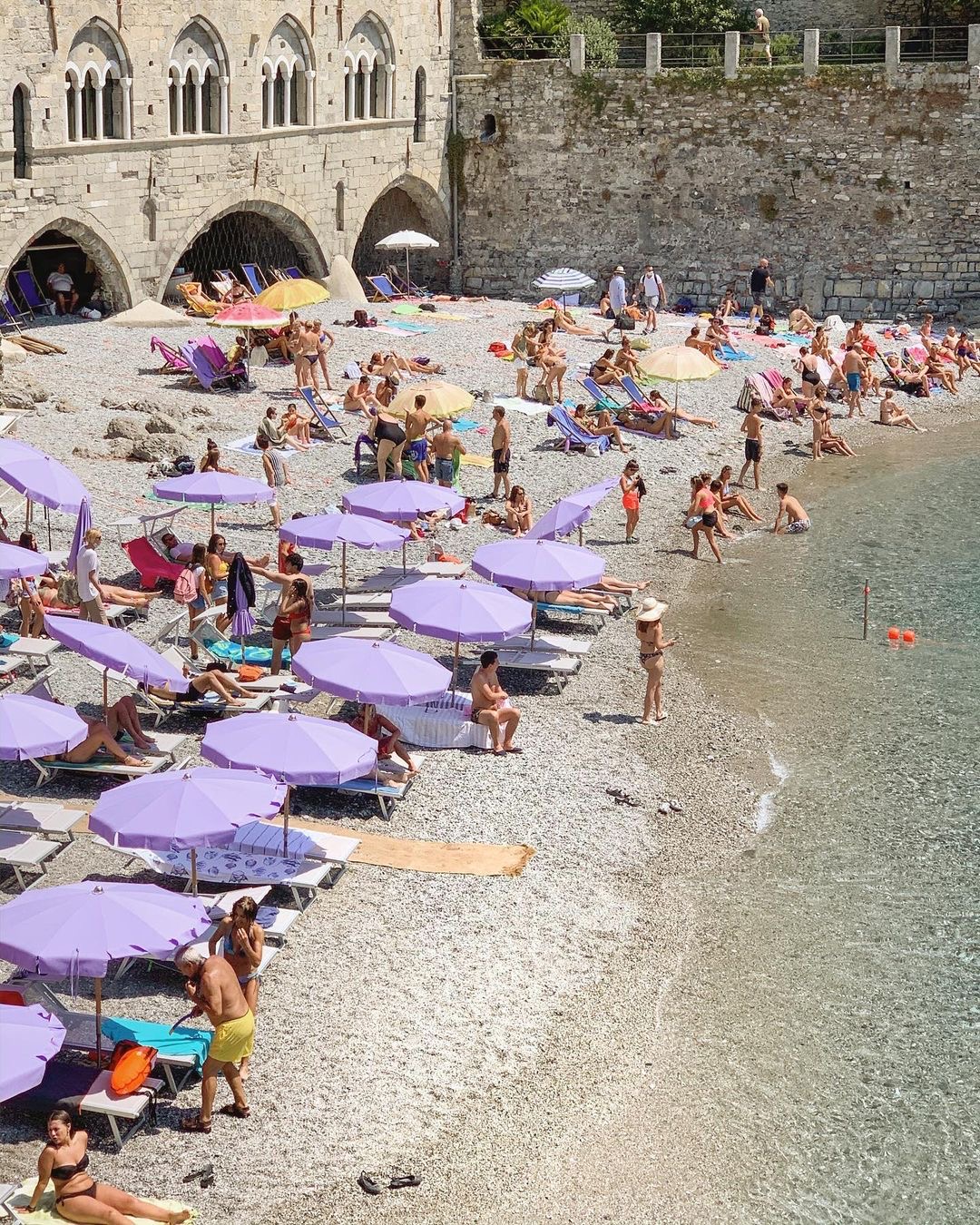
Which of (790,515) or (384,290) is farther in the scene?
(384,290)

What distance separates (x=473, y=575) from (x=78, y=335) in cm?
1175

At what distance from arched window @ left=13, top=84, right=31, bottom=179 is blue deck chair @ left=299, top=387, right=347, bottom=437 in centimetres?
665

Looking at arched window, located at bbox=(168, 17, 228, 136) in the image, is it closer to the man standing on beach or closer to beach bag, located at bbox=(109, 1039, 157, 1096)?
the man standing on beach

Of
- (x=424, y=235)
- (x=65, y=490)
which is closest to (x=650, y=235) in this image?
(x=424, y=235)

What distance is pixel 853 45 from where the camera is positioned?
3803cm

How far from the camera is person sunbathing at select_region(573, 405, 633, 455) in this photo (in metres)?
26.8

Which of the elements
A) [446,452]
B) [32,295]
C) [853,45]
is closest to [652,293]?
[853,45]

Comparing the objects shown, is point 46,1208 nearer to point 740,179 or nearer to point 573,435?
point 573,435

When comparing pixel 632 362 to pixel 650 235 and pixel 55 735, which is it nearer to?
pixel 650 235

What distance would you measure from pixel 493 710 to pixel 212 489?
4887mm

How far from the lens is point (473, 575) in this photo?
2081 centimetres

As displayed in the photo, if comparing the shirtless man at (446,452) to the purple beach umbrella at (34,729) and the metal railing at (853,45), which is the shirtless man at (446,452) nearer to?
the purple beach umbrella at (34,729)

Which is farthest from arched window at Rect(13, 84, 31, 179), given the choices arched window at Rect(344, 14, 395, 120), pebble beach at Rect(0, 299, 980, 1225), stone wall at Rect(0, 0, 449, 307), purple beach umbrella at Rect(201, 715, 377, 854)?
purple beach umbrella at Rect(201, 715, 377, 854)

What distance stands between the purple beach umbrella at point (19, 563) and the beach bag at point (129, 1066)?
7102mm
